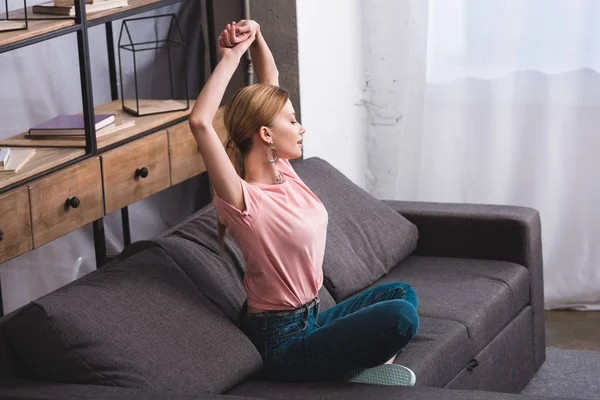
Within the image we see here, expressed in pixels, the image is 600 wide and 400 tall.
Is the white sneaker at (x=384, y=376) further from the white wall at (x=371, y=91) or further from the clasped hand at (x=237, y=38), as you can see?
the white wall at (x=371, y=91)

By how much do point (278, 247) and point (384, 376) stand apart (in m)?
0.39

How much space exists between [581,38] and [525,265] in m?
1.12

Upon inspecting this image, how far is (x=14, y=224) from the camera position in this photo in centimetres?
257

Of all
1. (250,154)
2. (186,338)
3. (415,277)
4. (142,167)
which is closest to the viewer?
(186,338)

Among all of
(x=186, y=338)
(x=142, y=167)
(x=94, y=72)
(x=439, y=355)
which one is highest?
(x=94, y=72)

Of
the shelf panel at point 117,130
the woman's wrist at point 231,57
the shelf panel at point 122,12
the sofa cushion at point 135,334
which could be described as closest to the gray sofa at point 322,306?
the sofa cushion at point 135,334

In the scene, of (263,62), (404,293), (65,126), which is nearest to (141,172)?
(65,126)

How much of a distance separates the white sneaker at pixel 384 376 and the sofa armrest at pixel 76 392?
0.44 m

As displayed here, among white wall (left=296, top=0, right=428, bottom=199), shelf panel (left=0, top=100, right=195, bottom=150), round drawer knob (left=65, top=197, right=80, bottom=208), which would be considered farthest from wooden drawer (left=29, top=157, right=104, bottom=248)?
white wall (left=296, top=0, right=428, bottom=199)

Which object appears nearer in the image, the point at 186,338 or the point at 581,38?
the point at 186,338

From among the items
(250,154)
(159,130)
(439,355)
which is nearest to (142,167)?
(159,130)

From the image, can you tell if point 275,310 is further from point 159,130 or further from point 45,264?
point 45,264

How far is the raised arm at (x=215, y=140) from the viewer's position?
92.1 inches

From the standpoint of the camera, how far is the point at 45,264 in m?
3.50
